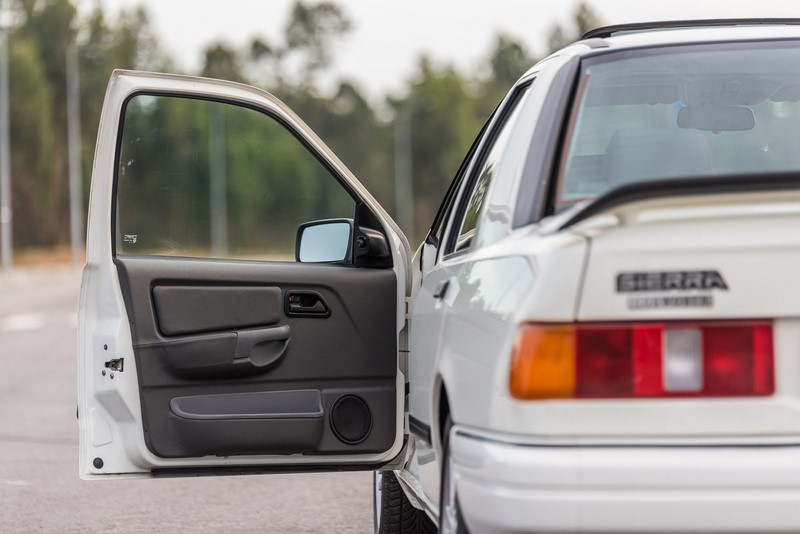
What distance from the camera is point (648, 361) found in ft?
10.6

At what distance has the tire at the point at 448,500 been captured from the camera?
3.75 metres

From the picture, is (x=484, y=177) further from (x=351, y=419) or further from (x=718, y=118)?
(x=351, y=419)

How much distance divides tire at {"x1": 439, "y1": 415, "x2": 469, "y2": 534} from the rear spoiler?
31.7 inches

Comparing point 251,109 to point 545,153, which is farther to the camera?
point 251,109

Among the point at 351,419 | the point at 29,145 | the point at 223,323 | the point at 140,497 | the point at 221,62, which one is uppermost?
the point at 221,62

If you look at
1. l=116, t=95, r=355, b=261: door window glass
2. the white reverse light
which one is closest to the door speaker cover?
l=116, t=95, r=355, b=261: door window glass

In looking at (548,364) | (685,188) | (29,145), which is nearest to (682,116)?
(685,188)

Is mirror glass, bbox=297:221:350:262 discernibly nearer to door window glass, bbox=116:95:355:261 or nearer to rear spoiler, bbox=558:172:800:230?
door window glass, bbox=116:95:355:261

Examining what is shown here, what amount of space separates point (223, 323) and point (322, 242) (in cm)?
46

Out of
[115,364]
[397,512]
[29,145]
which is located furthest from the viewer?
[29,145]

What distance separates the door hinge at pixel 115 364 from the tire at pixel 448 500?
4.69ft

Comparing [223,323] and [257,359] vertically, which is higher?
[223,323]

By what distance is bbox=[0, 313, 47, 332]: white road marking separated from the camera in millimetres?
22934

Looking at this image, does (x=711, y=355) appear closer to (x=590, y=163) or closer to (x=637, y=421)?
(x=637, y=421)
